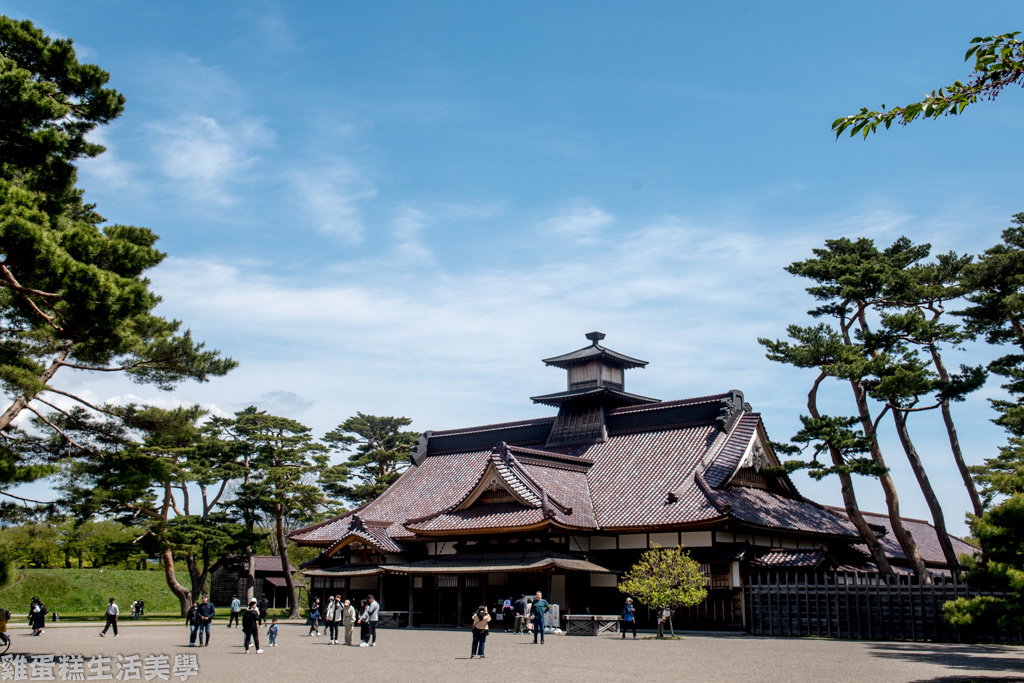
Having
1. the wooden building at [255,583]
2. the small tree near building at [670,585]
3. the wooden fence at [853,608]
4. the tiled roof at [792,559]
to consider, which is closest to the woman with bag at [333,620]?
the small tree near building at [670,585]

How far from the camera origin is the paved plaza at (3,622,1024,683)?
14.9 m

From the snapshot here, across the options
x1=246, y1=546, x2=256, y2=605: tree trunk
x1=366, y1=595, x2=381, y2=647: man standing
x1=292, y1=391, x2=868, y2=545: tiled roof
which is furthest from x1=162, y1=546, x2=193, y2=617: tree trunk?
x1=366, y1=595, x2=381, y2=647: man standing

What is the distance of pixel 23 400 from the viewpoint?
19234 millimetres

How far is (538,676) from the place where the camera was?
1516 centimetres

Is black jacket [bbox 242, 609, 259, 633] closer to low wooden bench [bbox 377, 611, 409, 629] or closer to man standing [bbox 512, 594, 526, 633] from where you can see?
man standing [bbox 512, 594, 526, 633]

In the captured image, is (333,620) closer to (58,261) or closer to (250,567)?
(58,261)

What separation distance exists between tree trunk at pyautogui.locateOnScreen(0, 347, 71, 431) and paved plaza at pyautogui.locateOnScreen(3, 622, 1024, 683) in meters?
5.92

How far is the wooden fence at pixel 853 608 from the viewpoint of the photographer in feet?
79.5

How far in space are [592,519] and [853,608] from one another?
34.4 feet

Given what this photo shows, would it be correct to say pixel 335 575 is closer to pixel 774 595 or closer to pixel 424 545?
pixel 424 545

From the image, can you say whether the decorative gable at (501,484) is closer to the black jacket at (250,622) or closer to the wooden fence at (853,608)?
the wooden fence at (853,608)

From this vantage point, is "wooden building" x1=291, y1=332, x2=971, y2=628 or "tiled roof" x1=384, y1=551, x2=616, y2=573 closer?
"tiled roof" x1=384, y1=551, x2=616, y2=573

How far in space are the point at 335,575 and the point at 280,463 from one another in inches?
514

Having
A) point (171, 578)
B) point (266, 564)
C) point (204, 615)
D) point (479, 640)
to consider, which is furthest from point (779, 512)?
point (266, 564)
